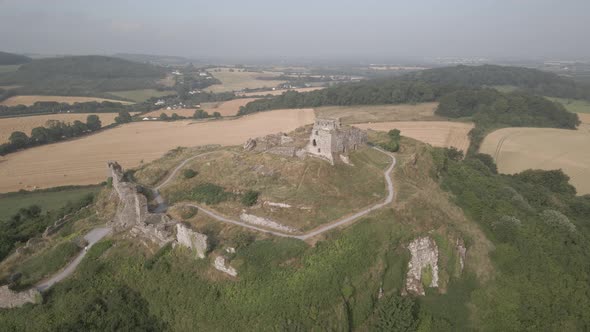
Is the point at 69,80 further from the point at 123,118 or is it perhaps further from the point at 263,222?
the point at 263,222

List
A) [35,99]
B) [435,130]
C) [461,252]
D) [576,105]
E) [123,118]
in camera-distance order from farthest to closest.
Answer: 1. [35,99]
2. [576,105]
3. [123,118]
4. [435,130]
5. [461,252]

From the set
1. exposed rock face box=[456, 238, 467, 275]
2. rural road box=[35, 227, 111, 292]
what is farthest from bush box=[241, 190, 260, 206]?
exposed rock face box=[456, 238, 467, 275]

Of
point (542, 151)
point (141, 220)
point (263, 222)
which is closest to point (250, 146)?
point (263, 222)

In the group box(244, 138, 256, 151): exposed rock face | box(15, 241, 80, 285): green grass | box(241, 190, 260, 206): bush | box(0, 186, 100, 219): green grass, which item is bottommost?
box(0, 186, 100, 219): green grass

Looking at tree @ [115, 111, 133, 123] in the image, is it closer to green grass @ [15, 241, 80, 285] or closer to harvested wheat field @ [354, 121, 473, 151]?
harvested wheat field @ [354, 121, 473, 151]

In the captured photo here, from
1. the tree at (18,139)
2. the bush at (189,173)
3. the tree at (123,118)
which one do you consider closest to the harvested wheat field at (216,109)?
the tree at (123,118)

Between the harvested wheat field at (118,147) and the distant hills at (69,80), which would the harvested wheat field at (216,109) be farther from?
the distant hills at (69,80)
